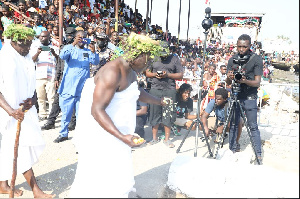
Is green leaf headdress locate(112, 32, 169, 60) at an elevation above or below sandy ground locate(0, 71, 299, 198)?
above

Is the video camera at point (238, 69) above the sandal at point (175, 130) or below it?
above

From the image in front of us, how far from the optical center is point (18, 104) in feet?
9.21

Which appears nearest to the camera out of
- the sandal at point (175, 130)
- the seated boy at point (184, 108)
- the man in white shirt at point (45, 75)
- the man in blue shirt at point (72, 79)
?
the man in blue shirt at point (72, 79)

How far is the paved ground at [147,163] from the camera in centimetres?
292

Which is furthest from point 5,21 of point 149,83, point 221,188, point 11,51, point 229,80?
point 221,188

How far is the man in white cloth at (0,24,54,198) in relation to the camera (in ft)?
→ 8.78

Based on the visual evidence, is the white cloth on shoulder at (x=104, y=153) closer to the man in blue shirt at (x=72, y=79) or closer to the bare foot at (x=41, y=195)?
the bare foot at (x=41, y=195)

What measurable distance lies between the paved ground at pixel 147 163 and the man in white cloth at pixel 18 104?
0.41m

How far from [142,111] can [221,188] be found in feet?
8.64

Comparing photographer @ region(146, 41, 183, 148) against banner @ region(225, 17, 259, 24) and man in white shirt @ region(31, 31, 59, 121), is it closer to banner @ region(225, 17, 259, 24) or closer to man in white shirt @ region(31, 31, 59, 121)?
man in white shirt @ region(31, 31, 59, 121)

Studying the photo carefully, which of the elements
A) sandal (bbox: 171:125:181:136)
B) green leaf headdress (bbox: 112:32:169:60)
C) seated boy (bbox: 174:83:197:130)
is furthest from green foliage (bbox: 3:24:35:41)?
sandal (bbox: 171:125:181:136)

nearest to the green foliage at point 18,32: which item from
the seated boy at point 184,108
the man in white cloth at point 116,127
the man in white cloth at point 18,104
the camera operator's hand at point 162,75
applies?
the man in white cloth at point 18,104

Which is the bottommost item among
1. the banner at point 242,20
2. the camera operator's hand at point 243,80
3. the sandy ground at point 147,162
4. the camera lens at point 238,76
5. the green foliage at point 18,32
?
the sandy ground at point 147,162

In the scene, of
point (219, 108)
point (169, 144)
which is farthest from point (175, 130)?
point (219, 108)
